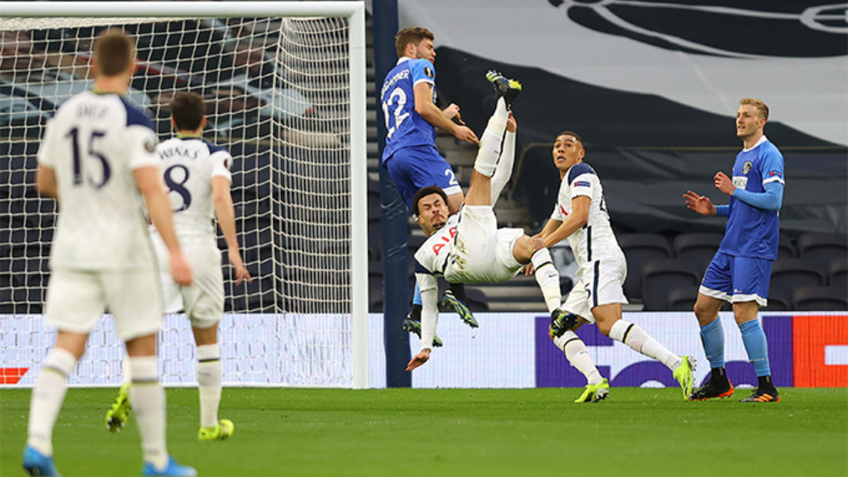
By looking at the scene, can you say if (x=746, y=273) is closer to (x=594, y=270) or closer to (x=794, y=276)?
(x=594, y=270)

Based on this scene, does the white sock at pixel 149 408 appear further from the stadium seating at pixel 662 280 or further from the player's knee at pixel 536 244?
the stadium seating at pixel 662 280

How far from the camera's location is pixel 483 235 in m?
7.46

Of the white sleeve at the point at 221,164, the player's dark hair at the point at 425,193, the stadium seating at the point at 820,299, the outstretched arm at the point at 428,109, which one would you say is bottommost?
the stadium seating at the point at 820,299

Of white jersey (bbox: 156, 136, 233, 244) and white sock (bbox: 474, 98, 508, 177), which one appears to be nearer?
white jersey (bbox: 156, 136, 233, 244)

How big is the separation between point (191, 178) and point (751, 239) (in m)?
4.47

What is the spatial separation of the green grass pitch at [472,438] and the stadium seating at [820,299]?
164 inches

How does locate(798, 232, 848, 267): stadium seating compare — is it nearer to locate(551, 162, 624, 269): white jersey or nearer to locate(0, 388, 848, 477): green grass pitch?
locate(0, 388, 848, 477): green grass pitch

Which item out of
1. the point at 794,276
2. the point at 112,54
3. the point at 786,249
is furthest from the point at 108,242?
the point at 786,249

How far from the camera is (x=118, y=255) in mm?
4121

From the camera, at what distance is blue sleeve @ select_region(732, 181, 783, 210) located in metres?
8.22

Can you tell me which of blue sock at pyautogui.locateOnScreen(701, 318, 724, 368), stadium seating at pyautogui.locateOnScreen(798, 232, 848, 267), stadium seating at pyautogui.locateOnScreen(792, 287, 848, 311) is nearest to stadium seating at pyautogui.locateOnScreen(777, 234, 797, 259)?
stadium seating at pyautogui.locateOnScreen(798, 232, 848, 267)

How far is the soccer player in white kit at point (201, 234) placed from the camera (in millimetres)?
5574

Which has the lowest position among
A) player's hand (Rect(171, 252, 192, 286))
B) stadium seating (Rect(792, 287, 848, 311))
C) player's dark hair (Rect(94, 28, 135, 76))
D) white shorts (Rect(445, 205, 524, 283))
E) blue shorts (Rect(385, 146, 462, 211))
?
Answer: player's hand (Rect(171, 252, 192, 286))

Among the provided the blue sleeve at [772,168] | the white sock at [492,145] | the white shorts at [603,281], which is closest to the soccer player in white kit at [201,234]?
the white sock at [492,145]
